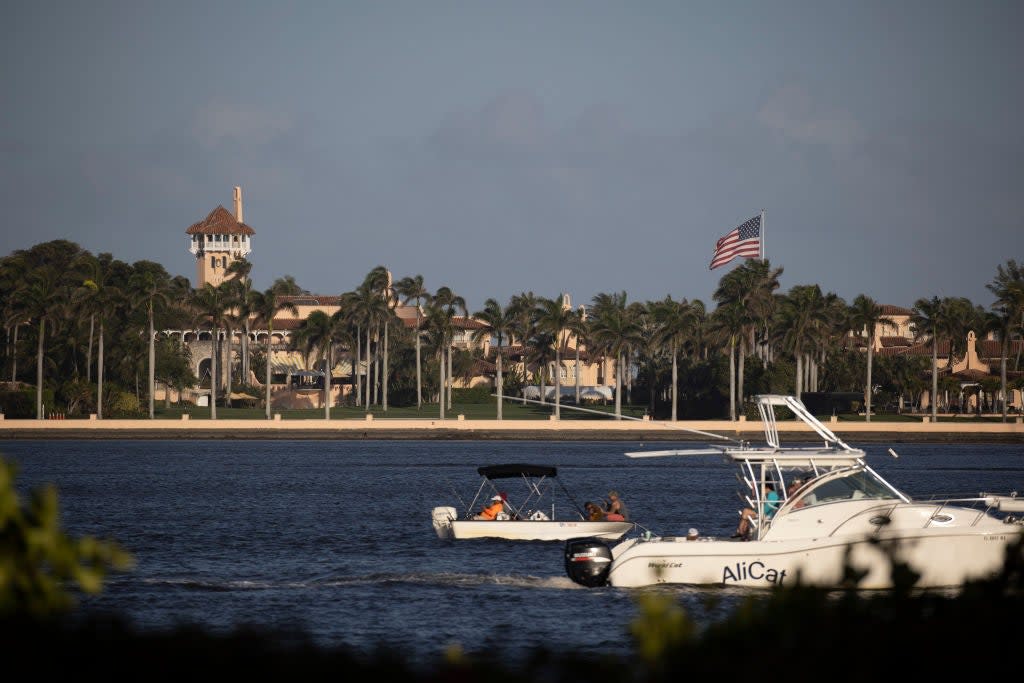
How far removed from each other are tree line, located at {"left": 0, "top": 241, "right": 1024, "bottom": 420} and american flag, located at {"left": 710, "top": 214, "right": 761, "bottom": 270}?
1518 cm

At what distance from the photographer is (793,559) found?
79.0ft

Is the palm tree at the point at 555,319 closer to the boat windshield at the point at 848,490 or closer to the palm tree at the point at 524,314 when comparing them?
the palm tree at the point at 524,314

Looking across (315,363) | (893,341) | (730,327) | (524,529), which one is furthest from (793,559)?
(893,341)

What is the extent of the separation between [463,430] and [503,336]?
24056mm

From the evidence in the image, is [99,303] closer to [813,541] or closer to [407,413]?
[407,413]

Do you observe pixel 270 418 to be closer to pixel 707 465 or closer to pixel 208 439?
pixel 208 439

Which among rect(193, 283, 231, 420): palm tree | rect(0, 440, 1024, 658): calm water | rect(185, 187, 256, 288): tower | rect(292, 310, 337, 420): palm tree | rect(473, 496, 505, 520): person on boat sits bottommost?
rect(0, 440, 1024, 658): calm water

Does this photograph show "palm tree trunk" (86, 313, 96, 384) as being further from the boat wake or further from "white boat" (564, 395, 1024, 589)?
"white boat" (564, 395, 1024, 589)

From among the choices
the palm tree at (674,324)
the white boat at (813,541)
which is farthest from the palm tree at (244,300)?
the white boat at (813,541)

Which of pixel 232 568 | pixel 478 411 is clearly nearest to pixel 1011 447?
pixel 478 411

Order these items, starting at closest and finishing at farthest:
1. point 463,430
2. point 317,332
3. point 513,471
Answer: point 513,471 < point 463,430 < point 317,332

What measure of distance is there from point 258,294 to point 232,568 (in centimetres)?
9696

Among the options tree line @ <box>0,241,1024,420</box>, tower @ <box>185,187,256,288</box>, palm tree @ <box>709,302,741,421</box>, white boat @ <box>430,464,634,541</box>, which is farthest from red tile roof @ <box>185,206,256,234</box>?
white boat @ <box>430,464,634,541</box>

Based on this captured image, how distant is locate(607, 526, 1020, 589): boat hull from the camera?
23594mm
